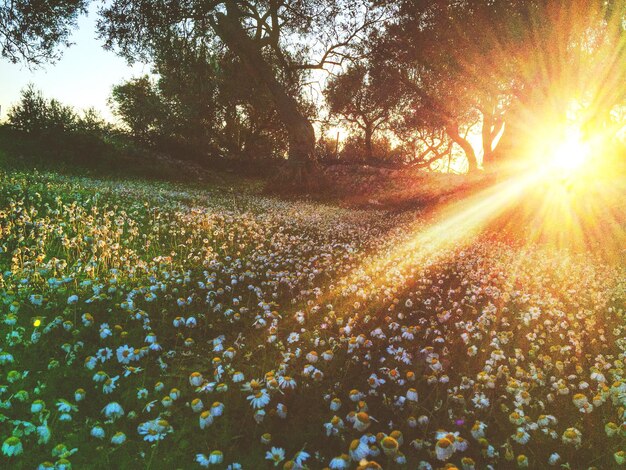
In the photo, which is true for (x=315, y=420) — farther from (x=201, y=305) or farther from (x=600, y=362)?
(x=600, y=362)

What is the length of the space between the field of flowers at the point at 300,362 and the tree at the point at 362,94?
17.2 metres

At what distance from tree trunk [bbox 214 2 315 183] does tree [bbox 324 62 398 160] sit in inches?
164

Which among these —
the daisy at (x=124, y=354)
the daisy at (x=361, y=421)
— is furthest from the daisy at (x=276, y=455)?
the daisy at (x=124, y=354)

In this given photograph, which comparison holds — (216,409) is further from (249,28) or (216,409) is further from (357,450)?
(249,28)

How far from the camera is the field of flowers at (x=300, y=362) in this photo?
3088mm

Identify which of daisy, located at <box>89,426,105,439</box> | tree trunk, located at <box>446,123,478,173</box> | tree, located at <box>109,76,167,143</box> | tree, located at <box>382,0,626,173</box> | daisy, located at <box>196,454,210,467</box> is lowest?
daisy, located at <box>196,454,210,467</box>

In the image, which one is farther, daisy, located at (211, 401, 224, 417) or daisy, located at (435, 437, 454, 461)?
daisy, located at (211, 401, 224, 417)

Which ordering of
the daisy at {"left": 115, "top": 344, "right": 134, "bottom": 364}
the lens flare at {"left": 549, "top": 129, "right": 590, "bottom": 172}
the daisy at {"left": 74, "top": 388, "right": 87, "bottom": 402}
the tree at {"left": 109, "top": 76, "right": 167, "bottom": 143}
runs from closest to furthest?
the daisy at {"left": 74, "top": 388, "right": 87, "bottom": 402} → the daisy at {"left": 115, "top": 344, "right": 134, "bottom": 364} → the lens flare at {"left": 549, "top": 129, "right": 590, "bottom": 172} → the tree at {"left": 109, "top": 76, "right": 167, "bottom": 143}

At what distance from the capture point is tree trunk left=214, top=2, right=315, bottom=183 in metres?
20.7

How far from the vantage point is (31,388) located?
11.8 feet

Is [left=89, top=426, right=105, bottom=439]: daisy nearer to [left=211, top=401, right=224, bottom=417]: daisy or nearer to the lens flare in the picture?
[left=211, top=401, right=224, bottom=417]: daisy

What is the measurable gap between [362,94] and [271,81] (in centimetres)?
1392

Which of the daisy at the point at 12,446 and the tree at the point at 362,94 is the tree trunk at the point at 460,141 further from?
the daisy at the point at 12,446

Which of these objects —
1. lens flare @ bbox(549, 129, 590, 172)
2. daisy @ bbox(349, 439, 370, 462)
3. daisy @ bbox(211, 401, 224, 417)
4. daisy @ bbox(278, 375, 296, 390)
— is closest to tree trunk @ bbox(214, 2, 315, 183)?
lens flare @ bbox(549, 129, 590, 172)
